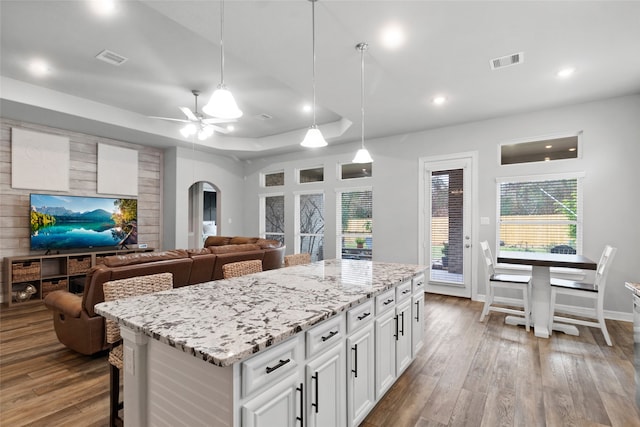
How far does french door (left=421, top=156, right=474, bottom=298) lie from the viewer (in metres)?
4.93

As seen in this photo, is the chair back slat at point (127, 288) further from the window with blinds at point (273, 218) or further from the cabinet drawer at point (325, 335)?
the window with blinds at point (273, 218)

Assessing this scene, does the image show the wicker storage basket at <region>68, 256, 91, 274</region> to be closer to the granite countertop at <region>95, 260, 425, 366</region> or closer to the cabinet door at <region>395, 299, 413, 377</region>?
the granite countertop at <region>95, 260, 425, 366</region>

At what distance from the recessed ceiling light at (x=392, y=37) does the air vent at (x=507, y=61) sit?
107 cm

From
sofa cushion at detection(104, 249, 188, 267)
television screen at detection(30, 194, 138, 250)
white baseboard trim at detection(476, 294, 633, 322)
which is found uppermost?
television screen at detection(30, 194, 138, 250)

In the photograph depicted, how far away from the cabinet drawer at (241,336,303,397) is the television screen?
18.5 feet

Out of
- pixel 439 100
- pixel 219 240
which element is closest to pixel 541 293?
pixel 439 100

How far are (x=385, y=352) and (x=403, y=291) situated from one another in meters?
0.49

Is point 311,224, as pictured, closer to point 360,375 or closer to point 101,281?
point 101,281

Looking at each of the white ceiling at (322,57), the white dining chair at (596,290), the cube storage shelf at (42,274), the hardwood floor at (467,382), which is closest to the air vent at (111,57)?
the white ceiling at (322,57)

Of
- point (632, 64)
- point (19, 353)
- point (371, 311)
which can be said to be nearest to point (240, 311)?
point (371, 311)

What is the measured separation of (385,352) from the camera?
6.91 feet

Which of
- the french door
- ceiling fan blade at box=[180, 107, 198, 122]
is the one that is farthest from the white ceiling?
the french door

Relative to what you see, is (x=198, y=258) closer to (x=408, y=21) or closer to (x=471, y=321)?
(x=408, y=21)

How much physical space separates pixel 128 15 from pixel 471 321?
16.1ft
